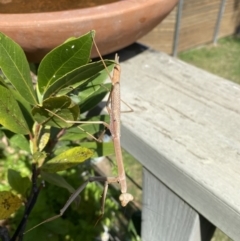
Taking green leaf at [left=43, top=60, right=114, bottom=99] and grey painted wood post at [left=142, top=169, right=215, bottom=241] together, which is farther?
grey painted wood post at [left=142, top=169, right=215, bottom=241]

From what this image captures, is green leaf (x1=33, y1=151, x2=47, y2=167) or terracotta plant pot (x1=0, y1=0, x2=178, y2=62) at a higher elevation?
terracotta plant pot (x1=0, y1=0, x2=178, y2=62)

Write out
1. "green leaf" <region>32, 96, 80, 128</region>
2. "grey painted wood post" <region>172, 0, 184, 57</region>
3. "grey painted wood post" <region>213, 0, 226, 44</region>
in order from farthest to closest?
Answer: 1. "grey painted wood post" <region>213, 0, 226, 44</region>
2. "grey painted wood post" <region>172, 0, 184, 57</region>
3. "green leaf" <region>32, 96, 80, 128</region>

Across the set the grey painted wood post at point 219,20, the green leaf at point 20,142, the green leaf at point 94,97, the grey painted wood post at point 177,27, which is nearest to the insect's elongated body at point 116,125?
the green leaf at point 94,97

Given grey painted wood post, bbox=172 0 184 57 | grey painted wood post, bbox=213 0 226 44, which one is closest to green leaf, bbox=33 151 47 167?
grey painted wood post, bbox=172 0 184 57

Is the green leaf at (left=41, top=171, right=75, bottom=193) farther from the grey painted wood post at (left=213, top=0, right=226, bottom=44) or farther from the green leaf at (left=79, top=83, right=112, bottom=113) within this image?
the grey painted wood post at (left=213, top=0, right=226, bottom=44)

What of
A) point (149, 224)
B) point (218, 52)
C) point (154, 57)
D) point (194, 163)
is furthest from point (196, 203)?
point (218, 52)

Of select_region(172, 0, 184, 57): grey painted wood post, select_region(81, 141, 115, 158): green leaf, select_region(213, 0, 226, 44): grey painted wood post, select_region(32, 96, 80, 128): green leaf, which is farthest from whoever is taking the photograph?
select_region(213, 0, 226, 44): grey painted wood post

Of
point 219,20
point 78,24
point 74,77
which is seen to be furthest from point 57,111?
point 219,20
